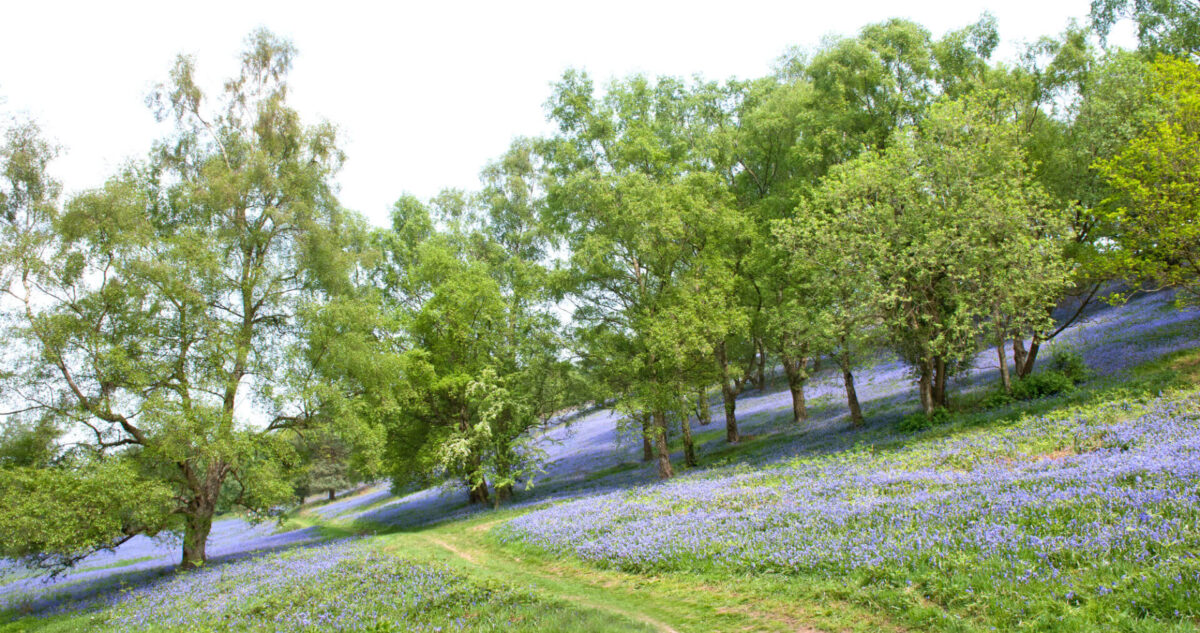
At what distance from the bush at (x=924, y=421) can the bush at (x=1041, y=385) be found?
2605 mm

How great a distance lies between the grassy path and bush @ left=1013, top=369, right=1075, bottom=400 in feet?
56.0

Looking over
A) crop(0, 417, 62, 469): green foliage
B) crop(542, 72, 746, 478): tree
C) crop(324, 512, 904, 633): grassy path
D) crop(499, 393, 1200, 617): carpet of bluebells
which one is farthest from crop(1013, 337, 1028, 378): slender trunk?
crop(0, 417, 62, 469): green foliage

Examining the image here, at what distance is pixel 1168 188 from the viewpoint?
63.8 ft

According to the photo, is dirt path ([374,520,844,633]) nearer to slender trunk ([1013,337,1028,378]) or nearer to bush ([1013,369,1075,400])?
bush ([1013,369,1075,400])

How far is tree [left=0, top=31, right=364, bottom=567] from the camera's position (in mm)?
20641

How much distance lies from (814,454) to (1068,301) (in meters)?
34.4

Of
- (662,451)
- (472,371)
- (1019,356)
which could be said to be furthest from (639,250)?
(1019,356)

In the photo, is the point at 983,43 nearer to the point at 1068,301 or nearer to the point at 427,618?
the point at 1068,301

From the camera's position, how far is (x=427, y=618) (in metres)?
10.1

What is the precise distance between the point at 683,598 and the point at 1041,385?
60.1 feet

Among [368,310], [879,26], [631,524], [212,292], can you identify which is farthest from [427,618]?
[879,26]

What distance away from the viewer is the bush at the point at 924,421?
71.8 ft

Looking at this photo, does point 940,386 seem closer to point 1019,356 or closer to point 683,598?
point 1019,356

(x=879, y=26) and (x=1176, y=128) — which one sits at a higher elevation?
(x=879, y=26)
